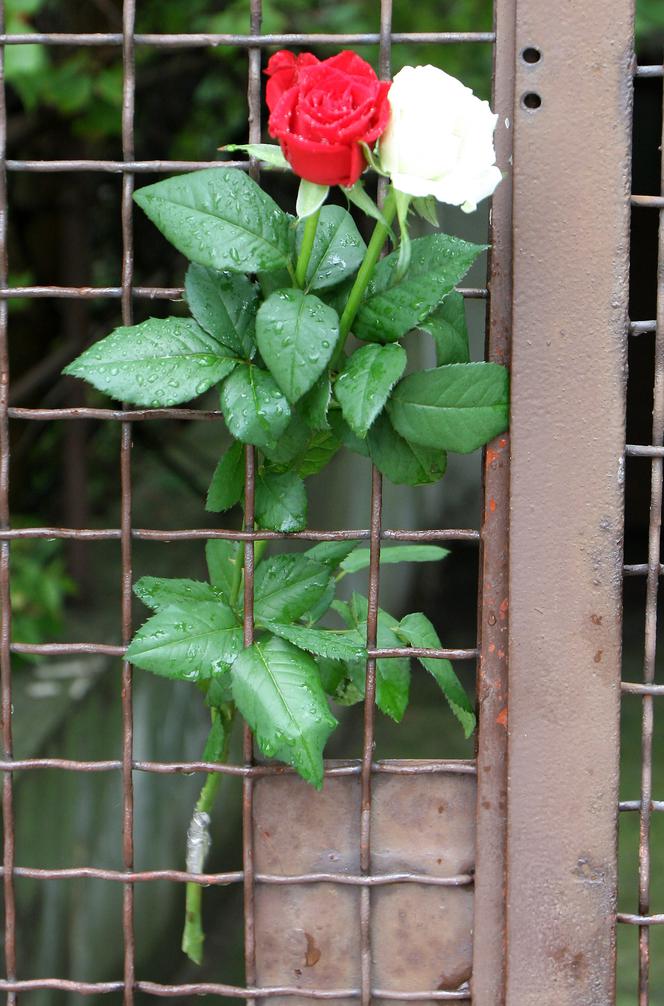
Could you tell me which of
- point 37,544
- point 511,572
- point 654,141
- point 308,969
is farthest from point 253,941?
point 654,141

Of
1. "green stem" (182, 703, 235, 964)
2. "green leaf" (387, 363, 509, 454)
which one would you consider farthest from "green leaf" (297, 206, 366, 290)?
"green stem" (182, 703, 235, 964)

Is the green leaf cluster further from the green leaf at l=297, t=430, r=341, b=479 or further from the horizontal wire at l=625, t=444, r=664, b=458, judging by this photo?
the horizontal wire at l=625, t=444, r=664, b=458

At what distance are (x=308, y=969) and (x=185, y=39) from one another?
0.93 meters

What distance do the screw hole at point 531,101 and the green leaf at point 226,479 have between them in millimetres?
416

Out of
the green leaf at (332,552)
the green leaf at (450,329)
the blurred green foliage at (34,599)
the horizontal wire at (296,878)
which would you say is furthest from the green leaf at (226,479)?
the blurred green foliage at (34,599)

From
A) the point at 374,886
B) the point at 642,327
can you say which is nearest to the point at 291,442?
the point at 642,327

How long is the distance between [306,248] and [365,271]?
57mm

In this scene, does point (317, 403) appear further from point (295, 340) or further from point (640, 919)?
point (640, 919)

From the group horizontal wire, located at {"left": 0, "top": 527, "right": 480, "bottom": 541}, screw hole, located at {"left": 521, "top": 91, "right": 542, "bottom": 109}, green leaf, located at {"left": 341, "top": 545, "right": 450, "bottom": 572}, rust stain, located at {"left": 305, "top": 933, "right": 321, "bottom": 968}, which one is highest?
screw hole, located at {"left": 521, "top": 91, "right": 542, "bottom": 109}

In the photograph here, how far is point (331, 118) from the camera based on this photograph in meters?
0.92

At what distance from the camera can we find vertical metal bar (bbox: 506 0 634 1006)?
3.46 ft

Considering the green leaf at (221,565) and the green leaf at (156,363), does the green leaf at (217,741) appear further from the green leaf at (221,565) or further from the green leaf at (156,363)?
the green leaf at (156,363)

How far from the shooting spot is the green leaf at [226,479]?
1.10 m

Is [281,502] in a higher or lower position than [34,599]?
higher
